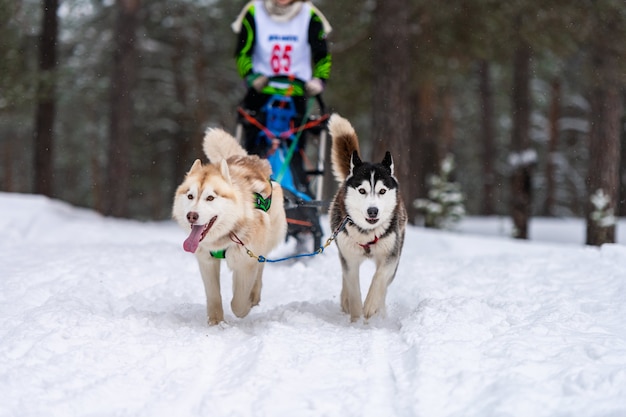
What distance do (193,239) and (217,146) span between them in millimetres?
1261

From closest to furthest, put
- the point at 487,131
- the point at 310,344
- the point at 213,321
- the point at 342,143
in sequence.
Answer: the point at 310,344 < the point at 213,321 < the point at 342,143 < the point at 487,131

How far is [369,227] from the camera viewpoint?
13.9ft

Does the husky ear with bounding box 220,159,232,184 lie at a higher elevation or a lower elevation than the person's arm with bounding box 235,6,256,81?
lower

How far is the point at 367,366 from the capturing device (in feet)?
10.3

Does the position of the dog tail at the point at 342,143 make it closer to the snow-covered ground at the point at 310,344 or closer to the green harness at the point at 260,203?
the green harness at the point at 260,203

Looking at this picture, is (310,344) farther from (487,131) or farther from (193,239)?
(487,131)

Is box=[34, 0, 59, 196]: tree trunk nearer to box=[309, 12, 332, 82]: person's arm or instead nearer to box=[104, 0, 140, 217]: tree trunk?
box=[104, 0, 140, 217]: tree trunk

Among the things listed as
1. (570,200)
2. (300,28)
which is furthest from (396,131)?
(570,200)

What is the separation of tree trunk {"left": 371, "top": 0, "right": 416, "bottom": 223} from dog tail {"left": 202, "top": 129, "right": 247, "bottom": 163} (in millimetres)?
4314

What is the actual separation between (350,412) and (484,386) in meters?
0.61

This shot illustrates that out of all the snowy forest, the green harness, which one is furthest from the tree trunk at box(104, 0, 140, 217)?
the green harness

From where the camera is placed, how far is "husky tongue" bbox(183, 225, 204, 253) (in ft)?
12.1

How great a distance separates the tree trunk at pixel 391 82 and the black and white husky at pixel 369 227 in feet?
15.0

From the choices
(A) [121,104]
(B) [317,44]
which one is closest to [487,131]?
(A) [121,104]
